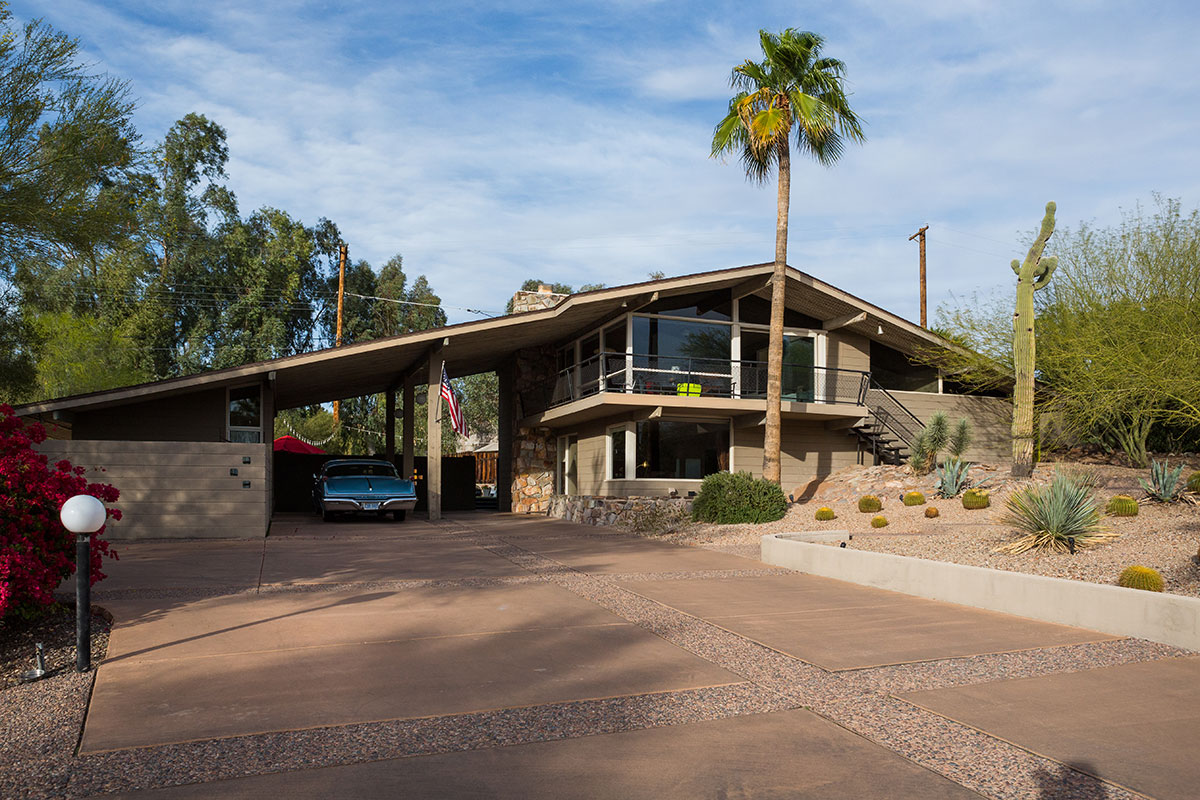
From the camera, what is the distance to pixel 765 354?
21.5m

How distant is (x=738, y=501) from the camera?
15.2m

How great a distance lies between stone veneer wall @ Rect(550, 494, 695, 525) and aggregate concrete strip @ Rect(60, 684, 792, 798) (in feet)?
37.6

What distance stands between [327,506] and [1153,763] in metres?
→ 16.8

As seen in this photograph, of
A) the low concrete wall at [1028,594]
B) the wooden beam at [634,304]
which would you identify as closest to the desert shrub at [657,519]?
the wooden beam at [634,304]

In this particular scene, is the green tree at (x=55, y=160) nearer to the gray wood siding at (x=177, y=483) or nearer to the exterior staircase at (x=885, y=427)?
the gray wood siding at (x=177, y=483)

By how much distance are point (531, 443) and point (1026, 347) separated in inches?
514

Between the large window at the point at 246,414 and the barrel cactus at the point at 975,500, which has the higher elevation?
the large window at the point at 246,414

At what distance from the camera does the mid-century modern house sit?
1784 cm

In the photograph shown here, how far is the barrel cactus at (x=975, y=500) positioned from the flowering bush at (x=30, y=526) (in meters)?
12.1

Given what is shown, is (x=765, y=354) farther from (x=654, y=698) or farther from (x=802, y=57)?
(x=654, y=698)

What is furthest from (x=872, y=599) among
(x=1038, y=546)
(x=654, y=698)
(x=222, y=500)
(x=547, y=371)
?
(x=547, y=371)

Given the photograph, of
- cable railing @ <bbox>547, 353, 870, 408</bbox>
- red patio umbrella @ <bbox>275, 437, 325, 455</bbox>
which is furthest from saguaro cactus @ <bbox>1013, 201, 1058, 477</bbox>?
red patio umbrella @ <bbox>275, 437, 325, 455</bbox>

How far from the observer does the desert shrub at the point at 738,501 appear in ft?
49.8

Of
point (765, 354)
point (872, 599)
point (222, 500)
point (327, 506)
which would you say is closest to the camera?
point (872, 599)
